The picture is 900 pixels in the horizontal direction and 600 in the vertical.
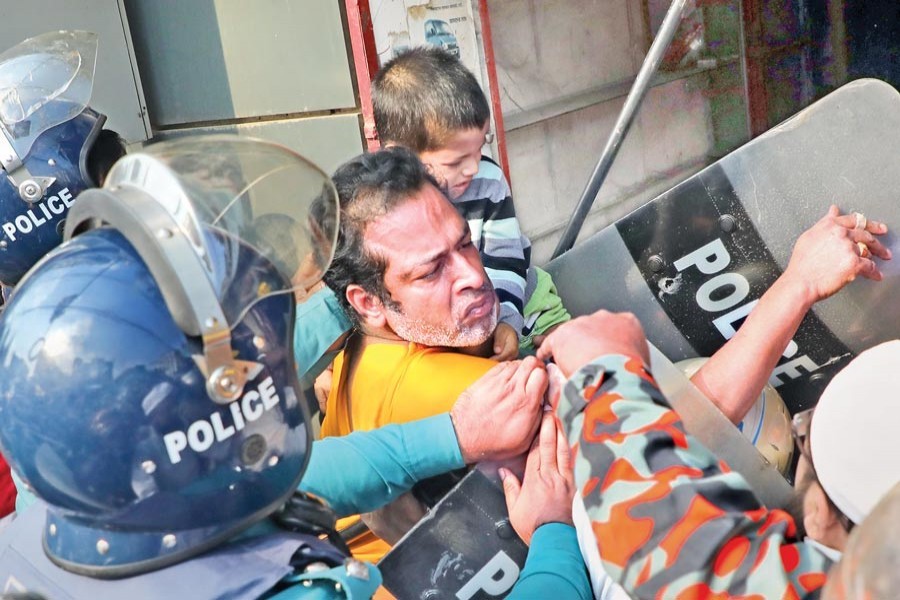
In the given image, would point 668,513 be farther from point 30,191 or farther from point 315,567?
point 30,191

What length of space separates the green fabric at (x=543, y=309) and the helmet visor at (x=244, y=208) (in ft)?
4.42

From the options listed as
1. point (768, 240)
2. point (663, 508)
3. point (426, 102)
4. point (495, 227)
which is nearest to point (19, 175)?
point (426, 102)

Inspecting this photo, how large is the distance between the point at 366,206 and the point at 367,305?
228mm

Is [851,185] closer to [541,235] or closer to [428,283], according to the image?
[428,283]

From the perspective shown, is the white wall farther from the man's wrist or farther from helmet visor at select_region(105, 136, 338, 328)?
helmet visor at select_region(105, 136, 338, 328)

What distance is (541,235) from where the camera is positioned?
5.18m

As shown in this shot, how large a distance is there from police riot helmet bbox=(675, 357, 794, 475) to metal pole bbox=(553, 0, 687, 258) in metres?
1.05

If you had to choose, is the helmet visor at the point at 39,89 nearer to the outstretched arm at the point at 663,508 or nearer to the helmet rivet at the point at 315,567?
the helmet rivet at the point at 315,567

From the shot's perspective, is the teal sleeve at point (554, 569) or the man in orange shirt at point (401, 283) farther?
the man in orange shirt at point (401, 283)

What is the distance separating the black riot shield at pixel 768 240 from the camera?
2.13 m

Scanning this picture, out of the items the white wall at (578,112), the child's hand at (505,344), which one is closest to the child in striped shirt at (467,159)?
the child's hand at (505,344)

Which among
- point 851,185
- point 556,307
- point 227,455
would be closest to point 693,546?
point 227,455

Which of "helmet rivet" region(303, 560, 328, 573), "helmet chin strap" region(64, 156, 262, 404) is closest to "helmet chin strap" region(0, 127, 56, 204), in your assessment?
"helmet chin strap" region(64, 156, 262, 404)

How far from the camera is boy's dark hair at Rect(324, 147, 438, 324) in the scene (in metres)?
2.07
